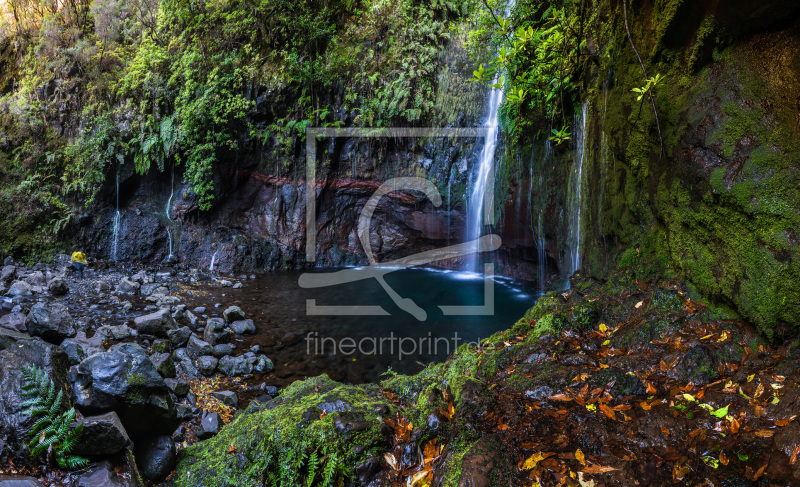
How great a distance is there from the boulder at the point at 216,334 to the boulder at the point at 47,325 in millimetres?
1716

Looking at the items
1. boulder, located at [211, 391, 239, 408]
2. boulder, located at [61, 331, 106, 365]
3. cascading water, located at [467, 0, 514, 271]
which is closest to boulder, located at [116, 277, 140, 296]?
boulder, located at [61, 331, 106, 365]

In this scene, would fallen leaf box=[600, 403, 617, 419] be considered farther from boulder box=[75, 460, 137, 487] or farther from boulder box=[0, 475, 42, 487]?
boulder box=[0, 475, 42, 487]

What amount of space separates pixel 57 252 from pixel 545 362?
16008 mm

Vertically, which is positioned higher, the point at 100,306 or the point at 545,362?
the point at 545,362

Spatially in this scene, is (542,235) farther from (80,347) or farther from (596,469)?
(80,347)

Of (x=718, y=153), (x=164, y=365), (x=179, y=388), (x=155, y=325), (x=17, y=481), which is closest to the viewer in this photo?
(x=17, y=481)

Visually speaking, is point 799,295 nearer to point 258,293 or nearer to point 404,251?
point 258,293

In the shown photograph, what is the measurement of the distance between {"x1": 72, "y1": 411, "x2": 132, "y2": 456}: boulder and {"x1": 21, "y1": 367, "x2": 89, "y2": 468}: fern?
0.03 meters

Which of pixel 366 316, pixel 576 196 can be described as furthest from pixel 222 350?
pixel 576 196

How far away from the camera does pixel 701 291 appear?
3.08 m

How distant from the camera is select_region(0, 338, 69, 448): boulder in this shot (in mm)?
1988

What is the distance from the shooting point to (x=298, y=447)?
7.63 feet

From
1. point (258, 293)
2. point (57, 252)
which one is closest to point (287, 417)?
point (258, 293)

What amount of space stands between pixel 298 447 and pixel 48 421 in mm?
1328
